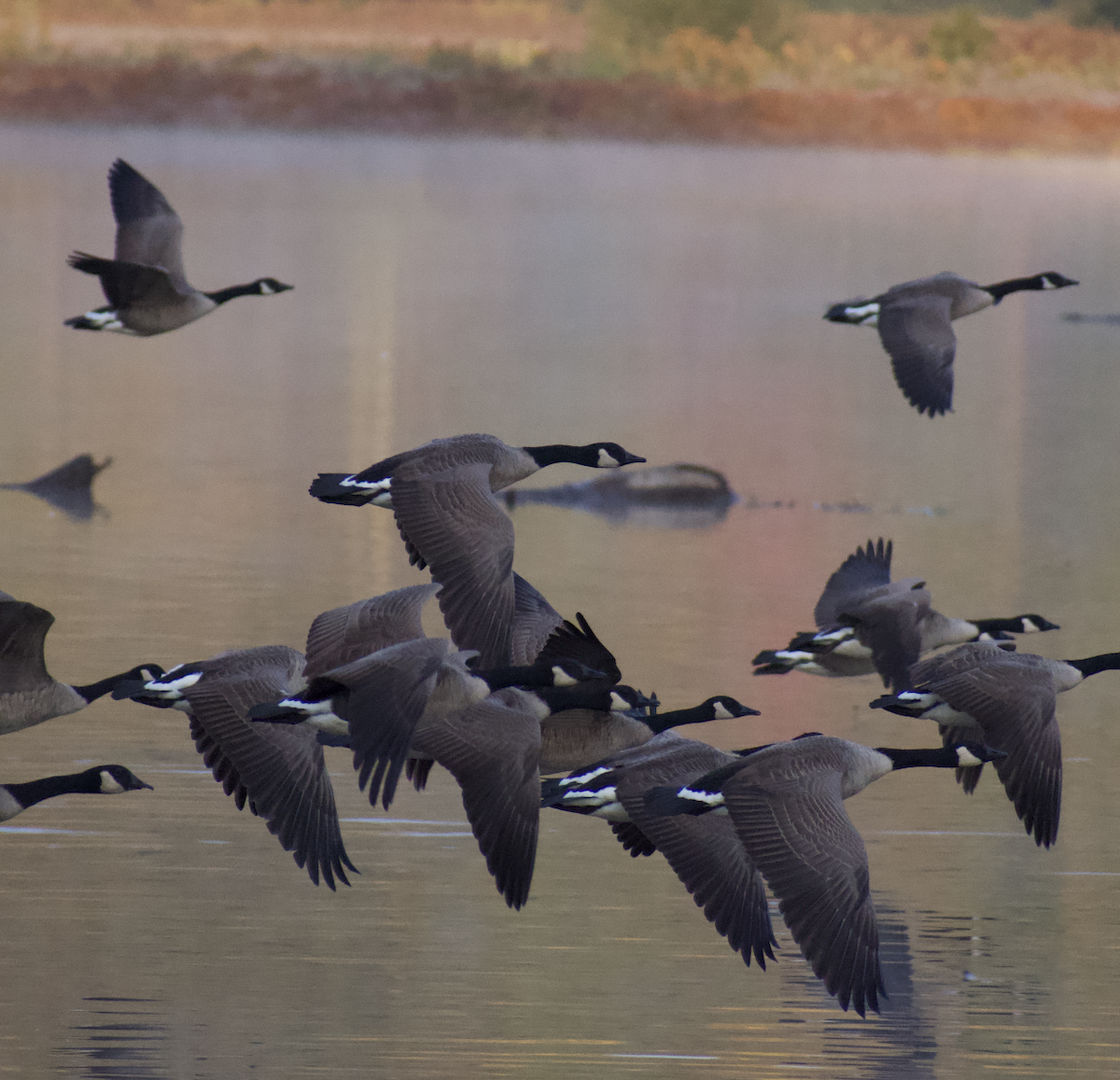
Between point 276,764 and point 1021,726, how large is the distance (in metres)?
2.89

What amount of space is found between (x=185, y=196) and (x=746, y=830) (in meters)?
83.7

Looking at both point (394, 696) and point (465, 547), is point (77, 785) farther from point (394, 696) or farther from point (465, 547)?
point (394, 696)

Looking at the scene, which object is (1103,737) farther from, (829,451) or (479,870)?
(829,451)

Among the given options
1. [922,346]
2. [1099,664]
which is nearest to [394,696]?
[1099,664]

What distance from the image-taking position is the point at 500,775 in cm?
891

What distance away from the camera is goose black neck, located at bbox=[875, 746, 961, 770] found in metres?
9.27

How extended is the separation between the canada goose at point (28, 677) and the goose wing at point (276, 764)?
689mm

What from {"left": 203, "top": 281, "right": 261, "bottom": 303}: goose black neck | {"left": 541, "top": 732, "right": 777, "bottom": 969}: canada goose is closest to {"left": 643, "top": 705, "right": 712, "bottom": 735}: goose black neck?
{"left": 541, "top": 732, "right": 777, "bottom": 969}: canada goose

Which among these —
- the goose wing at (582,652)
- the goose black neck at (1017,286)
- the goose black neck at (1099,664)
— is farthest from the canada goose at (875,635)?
the goose black neck at (1017,286)

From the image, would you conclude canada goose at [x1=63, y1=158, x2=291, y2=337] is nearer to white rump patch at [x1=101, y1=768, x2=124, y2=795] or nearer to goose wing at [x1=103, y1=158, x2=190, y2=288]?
goose wing at [x1=103, y1=158, x2=190, y2=288]

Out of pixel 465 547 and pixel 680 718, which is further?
pixel 680 718

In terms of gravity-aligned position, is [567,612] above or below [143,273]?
below

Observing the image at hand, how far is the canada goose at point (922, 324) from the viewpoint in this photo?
1301 centimetres

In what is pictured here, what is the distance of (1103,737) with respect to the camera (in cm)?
1345
